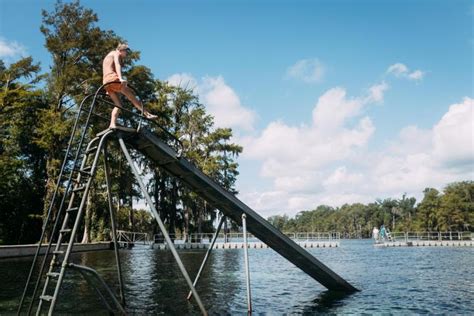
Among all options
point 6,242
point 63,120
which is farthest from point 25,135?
point 6,242

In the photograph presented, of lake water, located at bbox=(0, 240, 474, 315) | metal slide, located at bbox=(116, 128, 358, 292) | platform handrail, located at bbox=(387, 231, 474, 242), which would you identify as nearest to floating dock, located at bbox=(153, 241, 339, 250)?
platform handrail, located at bbox=(387, 231, 474, 242)

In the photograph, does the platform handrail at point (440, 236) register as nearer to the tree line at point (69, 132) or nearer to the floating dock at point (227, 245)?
the floating dock at point (227, 245)

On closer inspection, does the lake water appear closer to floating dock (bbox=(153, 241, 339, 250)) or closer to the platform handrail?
floating dock (bbox=(153, 241, 339, 250))

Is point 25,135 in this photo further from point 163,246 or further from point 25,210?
point 163,246

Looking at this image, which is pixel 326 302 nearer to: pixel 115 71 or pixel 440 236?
pixel 115 71

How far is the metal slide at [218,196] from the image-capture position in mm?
10844

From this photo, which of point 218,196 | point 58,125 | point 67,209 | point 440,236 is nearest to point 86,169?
point 67,209

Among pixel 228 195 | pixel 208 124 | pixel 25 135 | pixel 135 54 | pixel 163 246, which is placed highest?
pixel 135 54

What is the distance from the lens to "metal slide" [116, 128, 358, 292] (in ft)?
35.6

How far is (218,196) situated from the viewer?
12.5m

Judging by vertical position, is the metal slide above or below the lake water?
above

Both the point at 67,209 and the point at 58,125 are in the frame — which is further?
the point at 58,125

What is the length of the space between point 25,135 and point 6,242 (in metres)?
11.9

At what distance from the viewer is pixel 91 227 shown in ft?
165
